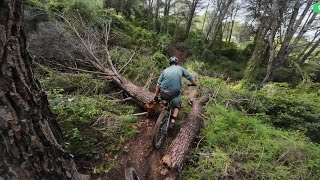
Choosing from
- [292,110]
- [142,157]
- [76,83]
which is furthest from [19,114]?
[292,110]

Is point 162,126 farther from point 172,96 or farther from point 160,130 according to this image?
point 172,96

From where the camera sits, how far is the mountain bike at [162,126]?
14.5 feet

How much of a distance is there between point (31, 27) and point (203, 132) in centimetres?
683

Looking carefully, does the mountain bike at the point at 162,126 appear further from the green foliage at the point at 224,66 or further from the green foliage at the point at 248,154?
the green foliage at the point at 224,66

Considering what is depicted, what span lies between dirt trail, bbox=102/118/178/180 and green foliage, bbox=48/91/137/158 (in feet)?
0.77

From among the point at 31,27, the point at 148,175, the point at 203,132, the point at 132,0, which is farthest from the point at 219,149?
the point at 132,0

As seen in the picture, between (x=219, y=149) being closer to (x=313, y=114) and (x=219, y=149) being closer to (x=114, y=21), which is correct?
(x=313, y=114)

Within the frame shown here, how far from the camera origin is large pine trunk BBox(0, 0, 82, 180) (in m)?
1.43

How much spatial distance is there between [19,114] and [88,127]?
280cm

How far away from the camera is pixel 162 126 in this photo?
15.3 feet

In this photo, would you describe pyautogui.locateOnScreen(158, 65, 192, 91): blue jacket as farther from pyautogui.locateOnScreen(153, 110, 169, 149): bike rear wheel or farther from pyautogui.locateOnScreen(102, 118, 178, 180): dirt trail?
pyautogui.locateOnScreen(102, 118, 178, 180): dirt trail

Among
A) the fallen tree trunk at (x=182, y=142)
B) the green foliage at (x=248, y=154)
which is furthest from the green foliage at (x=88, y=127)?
the green foliage at (x=248, y=154)

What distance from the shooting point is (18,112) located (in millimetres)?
1550

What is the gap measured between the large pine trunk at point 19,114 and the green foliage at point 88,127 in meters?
1.77
